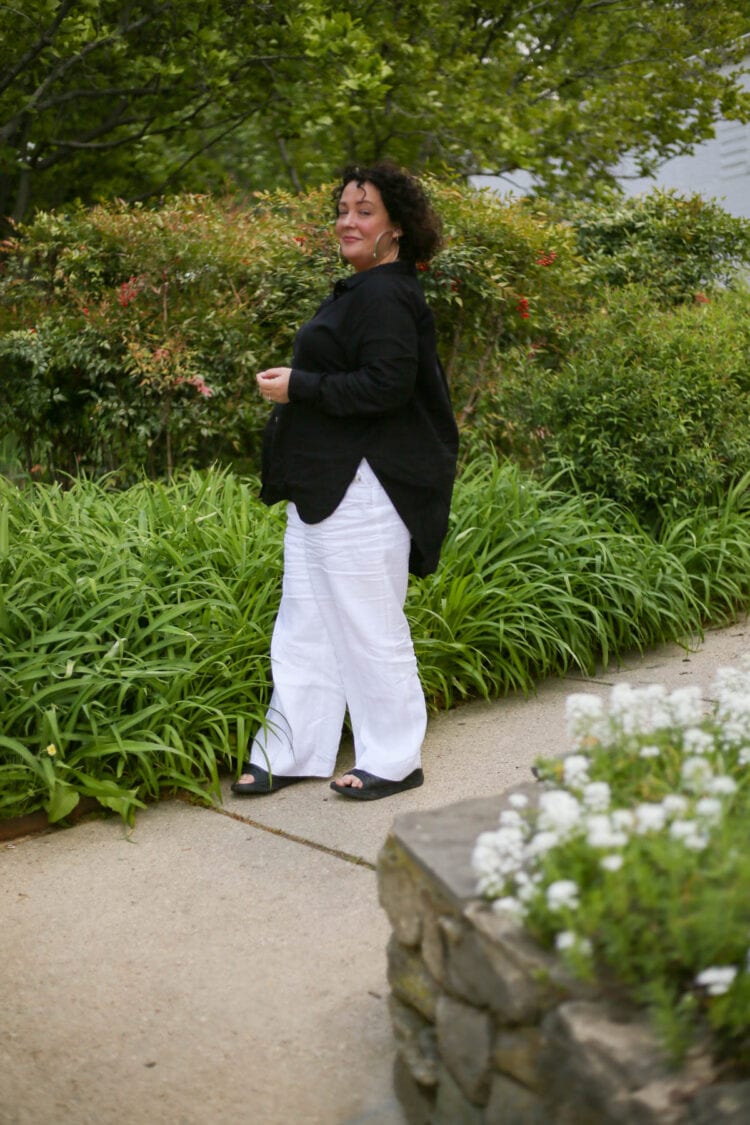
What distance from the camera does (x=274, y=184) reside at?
11.9 meters

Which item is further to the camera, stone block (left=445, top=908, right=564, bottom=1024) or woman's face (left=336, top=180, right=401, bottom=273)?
woman's face (left=336, top=180, right=401, bottom=273)

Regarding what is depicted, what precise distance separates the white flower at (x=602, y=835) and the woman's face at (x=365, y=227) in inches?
94.7

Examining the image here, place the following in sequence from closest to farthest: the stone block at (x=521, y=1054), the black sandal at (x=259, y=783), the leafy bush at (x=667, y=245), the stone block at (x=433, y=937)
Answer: the stone block at (x=521, y=1054) → the stone block at (x=433, y=937) → the black sandal at (x=259, y=783) → the leafy bush at (x=667, y=245)

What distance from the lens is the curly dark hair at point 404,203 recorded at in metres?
3.85

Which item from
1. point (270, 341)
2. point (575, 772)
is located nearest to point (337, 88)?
point (270, 341)

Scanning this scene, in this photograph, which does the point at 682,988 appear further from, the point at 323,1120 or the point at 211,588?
the point at 211,588

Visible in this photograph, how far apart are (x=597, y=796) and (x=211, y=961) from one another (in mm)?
1412

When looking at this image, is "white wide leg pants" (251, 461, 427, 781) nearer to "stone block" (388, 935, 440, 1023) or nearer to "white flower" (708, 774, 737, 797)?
"stone block" (388, 935, 440, 1023)

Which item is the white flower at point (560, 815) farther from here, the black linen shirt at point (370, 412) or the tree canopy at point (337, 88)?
the tree canopy at point (337, 88)

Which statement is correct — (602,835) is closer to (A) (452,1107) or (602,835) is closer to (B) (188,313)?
(A) (452,1107)

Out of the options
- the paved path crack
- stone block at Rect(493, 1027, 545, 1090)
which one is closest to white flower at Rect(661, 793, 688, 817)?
stone block at Rect(493, 1027, 545, 1090)

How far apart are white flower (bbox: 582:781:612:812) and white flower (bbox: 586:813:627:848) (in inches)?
4.6

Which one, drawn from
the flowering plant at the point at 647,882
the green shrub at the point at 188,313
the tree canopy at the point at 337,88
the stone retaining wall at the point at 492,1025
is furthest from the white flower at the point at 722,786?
the tree canopy at the point at 337,88

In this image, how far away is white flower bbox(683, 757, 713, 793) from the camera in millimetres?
2115
